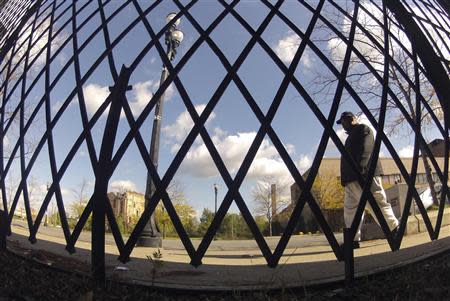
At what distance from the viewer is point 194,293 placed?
1987mm

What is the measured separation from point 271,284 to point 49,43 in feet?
8.30

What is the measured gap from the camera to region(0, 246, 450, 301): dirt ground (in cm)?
181

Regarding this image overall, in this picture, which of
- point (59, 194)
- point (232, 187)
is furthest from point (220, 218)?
point (59, 194)

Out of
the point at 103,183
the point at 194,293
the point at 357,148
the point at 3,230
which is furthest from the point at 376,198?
the point at 3,230

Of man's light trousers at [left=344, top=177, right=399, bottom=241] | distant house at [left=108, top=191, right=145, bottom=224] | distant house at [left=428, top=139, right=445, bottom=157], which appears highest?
distant house at [left=428, top=139, right=445, bottom=157]

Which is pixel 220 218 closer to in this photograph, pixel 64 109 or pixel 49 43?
pixel 64 109

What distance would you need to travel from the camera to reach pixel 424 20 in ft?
10.3

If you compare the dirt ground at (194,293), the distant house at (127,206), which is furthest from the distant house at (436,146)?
the dirt ground at (194,293)

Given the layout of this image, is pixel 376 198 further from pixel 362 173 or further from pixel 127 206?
pixel 127 206

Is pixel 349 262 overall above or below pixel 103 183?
below

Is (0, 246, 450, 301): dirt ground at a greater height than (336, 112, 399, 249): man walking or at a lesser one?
lesser

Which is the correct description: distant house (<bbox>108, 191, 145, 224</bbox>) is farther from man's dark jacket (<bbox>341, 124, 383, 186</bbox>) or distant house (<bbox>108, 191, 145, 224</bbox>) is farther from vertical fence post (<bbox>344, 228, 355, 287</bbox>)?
vertical fence post (<bbox>344, 228, 355, 287</bbox>)

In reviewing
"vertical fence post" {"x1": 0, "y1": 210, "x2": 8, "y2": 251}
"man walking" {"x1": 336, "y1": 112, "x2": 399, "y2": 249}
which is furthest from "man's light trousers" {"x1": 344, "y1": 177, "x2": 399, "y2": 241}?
"vertical fence post" {"x1": 0, "y1": 210, "x2": 8, "y2": 251}

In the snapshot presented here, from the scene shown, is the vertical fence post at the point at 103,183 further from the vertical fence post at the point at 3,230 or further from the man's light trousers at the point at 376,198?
the man's light trousers at the point at 376,198
